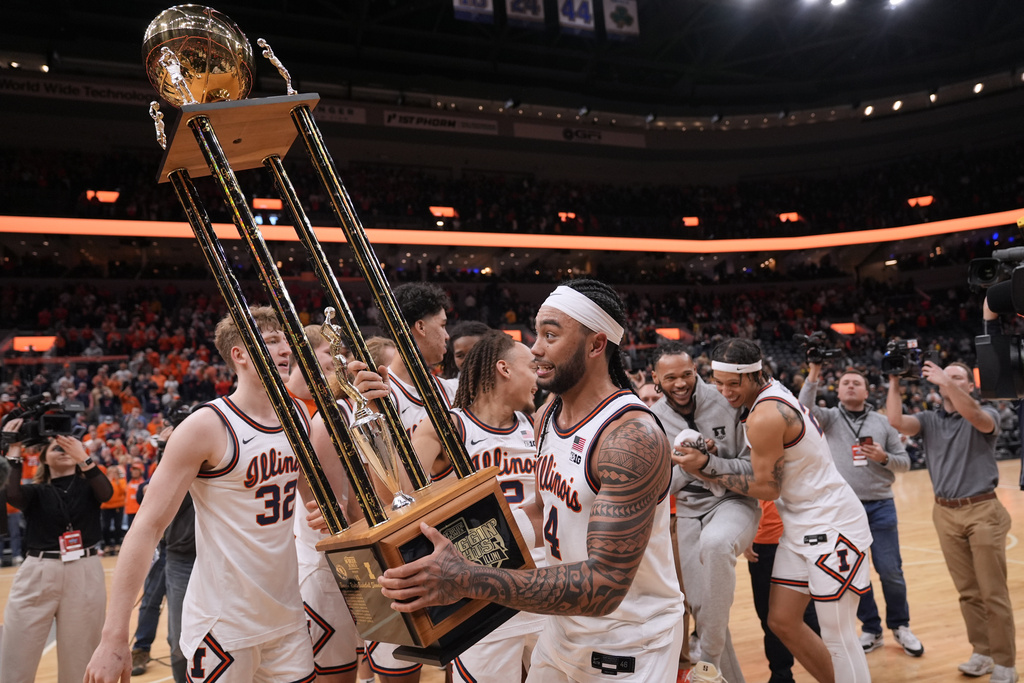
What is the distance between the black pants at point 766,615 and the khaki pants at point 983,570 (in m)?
0.96

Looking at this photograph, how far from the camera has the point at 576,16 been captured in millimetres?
16281

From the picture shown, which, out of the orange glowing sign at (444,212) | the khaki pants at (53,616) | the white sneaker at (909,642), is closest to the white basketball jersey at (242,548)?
the khaki pants at (53,616)

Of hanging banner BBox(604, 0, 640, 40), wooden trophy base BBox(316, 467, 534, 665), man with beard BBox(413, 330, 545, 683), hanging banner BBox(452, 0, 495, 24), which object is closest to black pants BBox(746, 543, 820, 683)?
man with beard BBox(413, 330, 545, 683)

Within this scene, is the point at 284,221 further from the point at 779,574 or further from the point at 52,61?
the point at 779,574

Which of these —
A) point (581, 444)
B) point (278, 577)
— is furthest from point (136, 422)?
point (581, 444)

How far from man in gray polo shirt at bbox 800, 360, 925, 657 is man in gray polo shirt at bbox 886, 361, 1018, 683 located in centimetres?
48

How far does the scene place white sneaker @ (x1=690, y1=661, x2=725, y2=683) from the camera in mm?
3486

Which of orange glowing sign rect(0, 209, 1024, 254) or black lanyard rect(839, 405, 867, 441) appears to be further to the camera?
orange glowing sign rect(0, 209, 1024, 254)

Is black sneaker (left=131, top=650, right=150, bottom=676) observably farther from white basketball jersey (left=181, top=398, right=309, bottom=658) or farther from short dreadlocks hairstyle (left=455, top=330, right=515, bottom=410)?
short dreadlocks hairstyle (left=455, top=330, right=515, bottom=410)

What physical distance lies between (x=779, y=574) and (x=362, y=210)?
61.3 ft

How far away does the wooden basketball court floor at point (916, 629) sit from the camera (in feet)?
15.5

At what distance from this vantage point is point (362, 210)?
20797mm

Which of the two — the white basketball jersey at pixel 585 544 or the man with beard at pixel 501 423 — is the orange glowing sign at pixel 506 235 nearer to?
the man with beard at pixel 501 423

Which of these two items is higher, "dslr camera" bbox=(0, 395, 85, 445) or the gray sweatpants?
"dslr camera" bbox=(0, 395, 85, 445)
